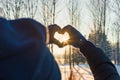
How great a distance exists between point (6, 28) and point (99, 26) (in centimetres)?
2138

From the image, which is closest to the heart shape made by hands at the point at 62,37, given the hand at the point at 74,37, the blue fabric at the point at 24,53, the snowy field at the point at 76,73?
the hand at the point at 74,37

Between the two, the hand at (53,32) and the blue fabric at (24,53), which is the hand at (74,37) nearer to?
the hand at (53,32)

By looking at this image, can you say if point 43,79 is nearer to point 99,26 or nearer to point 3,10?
point 3,10

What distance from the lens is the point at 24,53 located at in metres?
0.62

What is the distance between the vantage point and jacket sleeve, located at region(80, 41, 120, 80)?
107cm

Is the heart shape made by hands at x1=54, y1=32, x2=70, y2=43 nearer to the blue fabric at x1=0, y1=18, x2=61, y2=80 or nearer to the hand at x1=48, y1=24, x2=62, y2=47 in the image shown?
the hand at x1=48, y1=24, x2=62, y2=47

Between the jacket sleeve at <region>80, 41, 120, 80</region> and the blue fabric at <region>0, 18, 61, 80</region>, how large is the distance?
0.41 meters

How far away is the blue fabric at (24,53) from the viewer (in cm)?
60

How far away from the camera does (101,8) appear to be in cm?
2142

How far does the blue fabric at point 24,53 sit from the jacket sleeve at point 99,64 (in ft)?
1.35

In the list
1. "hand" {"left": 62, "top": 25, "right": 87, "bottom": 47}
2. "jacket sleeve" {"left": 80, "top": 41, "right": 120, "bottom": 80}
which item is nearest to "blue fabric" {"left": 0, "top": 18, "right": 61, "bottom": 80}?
"jacket sleeve" {"left": 80, "top": 41, "right": 120, "bottom": 80}

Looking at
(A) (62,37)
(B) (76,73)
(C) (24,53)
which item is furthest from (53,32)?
(B) (76,73)

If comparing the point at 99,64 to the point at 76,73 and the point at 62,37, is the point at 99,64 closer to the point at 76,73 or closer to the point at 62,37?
the point at 62,37

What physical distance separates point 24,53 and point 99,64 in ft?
1.84
